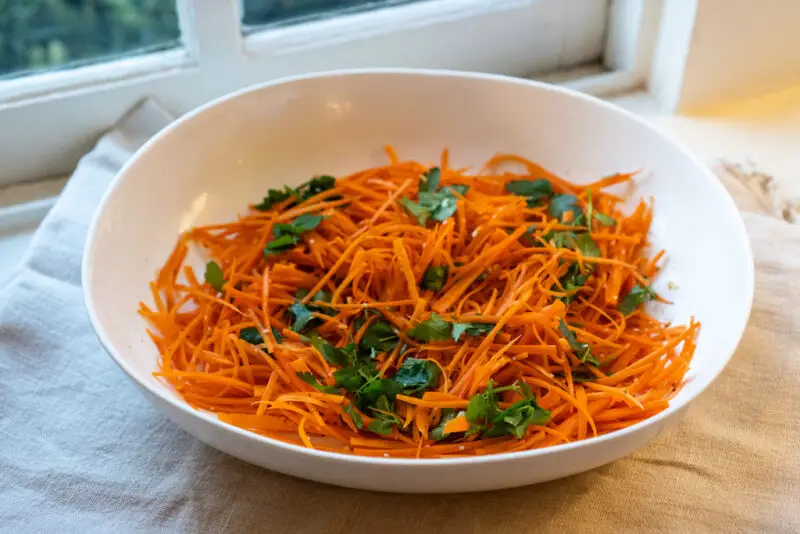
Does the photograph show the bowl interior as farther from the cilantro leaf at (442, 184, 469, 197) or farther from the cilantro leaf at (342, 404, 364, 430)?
the cilantro leaf at (342, 404, 364, 430)

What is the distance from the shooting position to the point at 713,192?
987 mm

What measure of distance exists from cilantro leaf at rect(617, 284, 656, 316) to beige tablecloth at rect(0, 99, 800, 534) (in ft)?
0.39

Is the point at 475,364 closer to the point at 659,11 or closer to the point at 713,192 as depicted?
the point at 713,192

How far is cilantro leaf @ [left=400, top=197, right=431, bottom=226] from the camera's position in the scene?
1.02m

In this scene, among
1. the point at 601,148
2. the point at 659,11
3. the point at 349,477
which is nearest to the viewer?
the point at 349,477

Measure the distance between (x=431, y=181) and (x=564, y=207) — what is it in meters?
0.16

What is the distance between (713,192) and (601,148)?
188mm

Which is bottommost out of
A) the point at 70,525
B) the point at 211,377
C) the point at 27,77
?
the point at 70,525

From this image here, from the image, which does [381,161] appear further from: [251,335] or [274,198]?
[251,335]

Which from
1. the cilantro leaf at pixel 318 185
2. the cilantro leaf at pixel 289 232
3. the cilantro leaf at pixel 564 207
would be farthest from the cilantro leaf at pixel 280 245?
the cilantro leaf at pixel 564 207

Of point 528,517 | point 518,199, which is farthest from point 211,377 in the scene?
point 518,199

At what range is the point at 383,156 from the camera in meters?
1.18

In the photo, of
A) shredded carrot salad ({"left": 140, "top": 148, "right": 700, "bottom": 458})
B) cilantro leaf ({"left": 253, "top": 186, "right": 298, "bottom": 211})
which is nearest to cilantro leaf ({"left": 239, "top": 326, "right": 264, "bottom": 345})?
shredded carrot salad ({"left": 140, "top": 148, "right": 700, "bottom": 458})

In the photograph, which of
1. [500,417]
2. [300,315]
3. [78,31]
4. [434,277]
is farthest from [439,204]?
[78,31]
